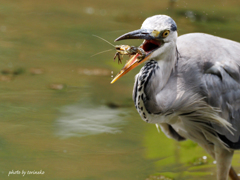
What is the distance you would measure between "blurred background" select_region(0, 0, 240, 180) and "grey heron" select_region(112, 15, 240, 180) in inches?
18.3

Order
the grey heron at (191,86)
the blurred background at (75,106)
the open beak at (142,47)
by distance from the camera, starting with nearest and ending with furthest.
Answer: the open beak at (142,47)
the grey heron at (191,86)
the blurred background at (75,106)

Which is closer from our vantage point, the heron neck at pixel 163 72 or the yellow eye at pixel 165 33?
the yellow eye at pixel 165 33

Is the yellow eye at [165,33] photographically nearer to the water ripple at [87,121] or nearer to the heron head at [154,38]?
the heron head at [154,38]

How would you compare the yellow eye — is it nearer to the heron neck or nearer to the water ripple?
the heron neck

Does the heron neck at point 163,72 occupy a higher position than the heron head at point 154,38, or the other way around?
the heron head at point 154,38

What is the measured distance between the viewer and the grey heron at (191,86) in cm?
252

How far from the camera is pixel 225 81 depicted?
2883 mm

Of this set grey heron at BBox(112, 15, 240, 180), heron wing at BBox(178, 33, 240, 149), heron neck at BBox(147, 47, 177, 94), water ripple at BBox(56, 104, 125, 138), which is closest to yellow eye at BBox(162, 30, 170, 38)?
grey heron at BBox(112, 15, 240, 180)

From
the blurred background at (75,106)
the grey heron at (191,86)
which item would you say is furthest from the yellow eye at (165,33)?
the blurred background at (75,106)

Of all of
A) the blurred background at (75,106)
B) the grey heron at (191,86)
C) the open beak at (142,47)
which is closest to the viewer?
the open beak at (142,47)

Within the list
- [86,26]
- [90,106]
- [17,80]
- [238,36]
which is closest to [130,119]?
[90,106]

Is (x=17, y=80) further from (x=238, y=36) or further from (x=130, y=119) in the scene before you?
(x=238, y=36)

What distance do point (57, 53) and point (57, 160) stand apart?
2.70 metres

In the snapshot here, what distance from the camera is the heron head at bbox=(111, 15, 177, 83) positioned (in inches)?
94.0
